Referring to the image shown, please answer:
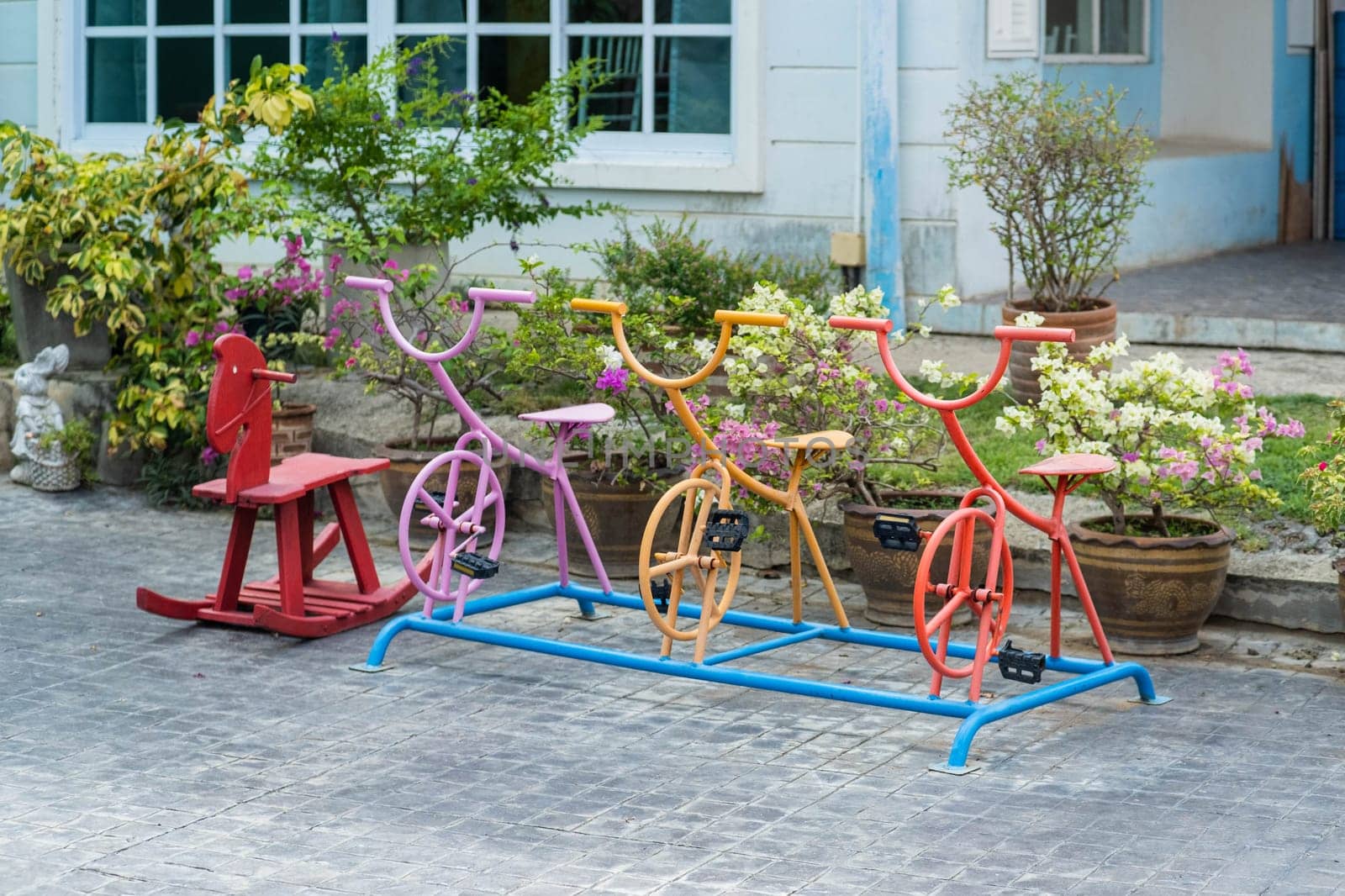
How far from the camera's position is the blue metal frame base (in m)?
5.59

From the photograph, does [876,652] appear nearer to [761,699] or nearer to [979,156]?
[761,699]

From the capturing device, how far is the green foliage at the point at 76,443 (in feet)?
31.8

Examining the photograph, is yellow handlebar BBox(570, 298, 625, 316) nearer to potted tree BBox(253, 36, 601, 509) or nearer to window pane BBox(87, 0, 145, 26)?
potted tree BBox(253, 36, 601, 509)

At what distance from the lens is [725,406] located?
743cm

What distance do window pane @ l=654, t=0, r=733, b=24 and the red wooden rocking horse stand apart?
4.97 m

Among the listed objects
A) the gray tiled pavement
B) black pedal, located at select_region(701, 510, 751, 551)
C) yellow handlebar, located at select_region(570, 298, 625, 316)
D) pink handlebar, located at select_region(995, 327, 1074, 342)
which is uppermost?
yellow handlebar, located at select_region(570, 298, 625, 316)

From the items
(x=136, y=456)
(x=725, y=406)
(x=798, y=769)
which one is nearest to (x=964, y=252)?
(x=725, y=406)

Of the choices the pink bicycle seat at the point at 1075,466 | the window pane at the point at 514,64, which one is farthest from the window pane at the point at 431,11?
the pink bicycle seat at the point at 1075,466

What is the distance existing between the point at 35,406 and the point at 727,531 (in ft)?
16.7

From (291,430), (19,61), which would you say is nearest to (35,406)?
(291,430)

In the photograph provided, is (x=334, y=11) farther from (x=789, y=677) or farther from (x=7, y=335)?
(x=789, y=677)

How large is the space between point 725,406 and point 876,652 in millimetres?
1162

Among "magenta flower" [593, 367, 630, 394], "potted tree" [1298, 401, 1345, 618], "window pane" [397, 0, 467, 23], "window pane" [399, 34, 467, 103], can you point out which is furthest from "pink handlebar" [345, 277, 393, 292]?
"window pane" [397, 0, 467, 23]

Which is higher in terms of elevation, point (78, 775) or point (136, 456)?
point (136, 456)
